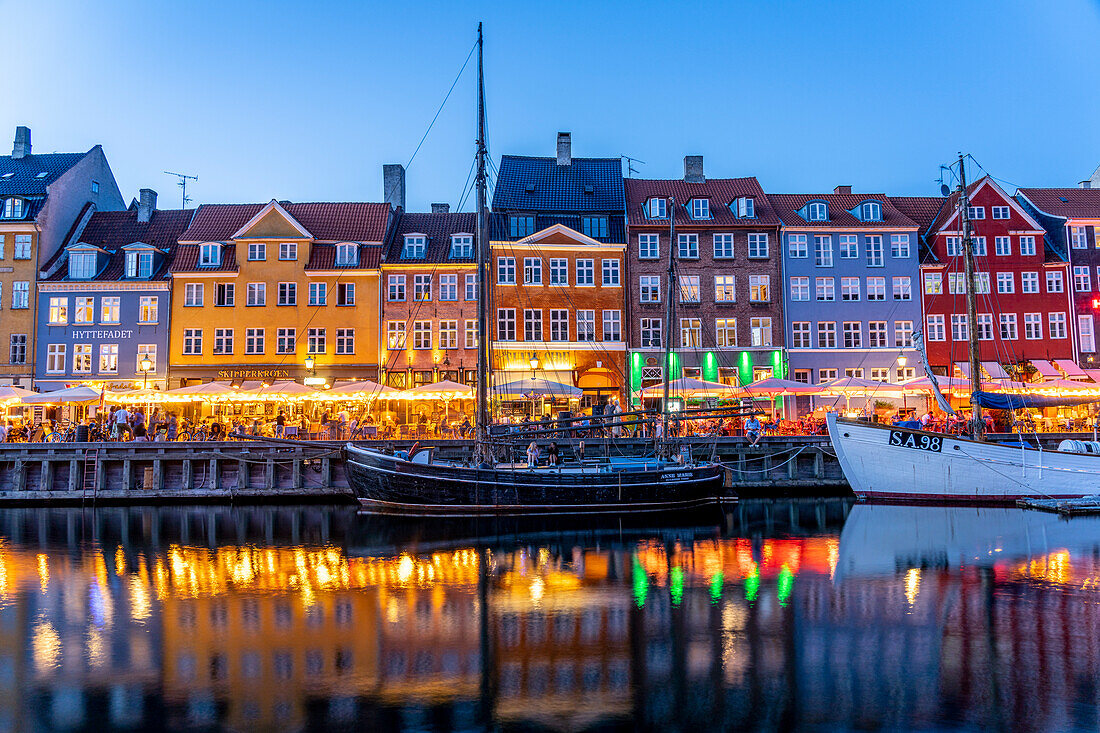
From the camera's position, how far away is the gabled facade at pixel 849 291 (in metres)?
47.2

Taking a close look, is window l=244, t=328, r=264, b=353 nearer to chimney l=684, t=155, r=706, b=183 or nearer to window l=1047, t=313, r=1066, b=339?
chimney l=684, t=155, r=706, b=183

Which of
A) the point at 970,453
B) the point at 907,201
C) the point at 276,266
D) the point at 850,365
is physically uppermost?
the point at 907,201

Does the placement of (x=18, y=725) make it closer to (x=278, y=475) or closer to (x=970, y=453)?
(x=278, y=475)

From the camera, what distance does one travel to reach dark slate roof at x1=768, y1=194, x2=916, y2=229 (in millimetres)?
48156

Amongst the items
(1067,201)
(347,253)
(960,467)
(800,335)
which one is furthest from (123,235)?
(1067,201)

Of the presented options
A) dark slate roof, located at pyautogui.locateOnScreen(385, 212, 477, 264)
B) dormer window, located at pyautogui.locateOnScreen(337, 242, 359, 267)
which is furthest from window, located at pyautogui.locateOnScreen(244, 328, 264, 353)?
dark slate roof, located at pyautogui.locateOnScreen(385, 212, 477, 264)

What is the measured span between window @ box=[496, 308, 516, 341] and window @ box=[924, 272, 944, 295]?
24174 mm

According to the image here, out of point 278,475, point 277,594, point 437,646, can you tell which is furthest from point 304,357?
point 437,646

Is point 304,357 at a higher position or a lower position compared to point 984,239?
lower

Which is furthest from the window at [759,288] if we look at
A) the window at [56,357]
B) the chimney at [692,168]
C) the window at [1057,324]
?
the window at [56,357]

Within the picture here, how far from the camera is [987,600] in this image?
1481 centimetres

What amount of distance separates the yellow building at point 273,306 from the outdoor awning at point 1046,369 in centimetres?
3641

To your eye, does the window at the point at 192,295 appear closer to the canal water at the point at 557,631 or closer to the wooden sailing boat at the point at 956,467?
the canal water at the point at 557,631

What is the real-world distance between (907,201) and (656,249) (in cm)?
1821
